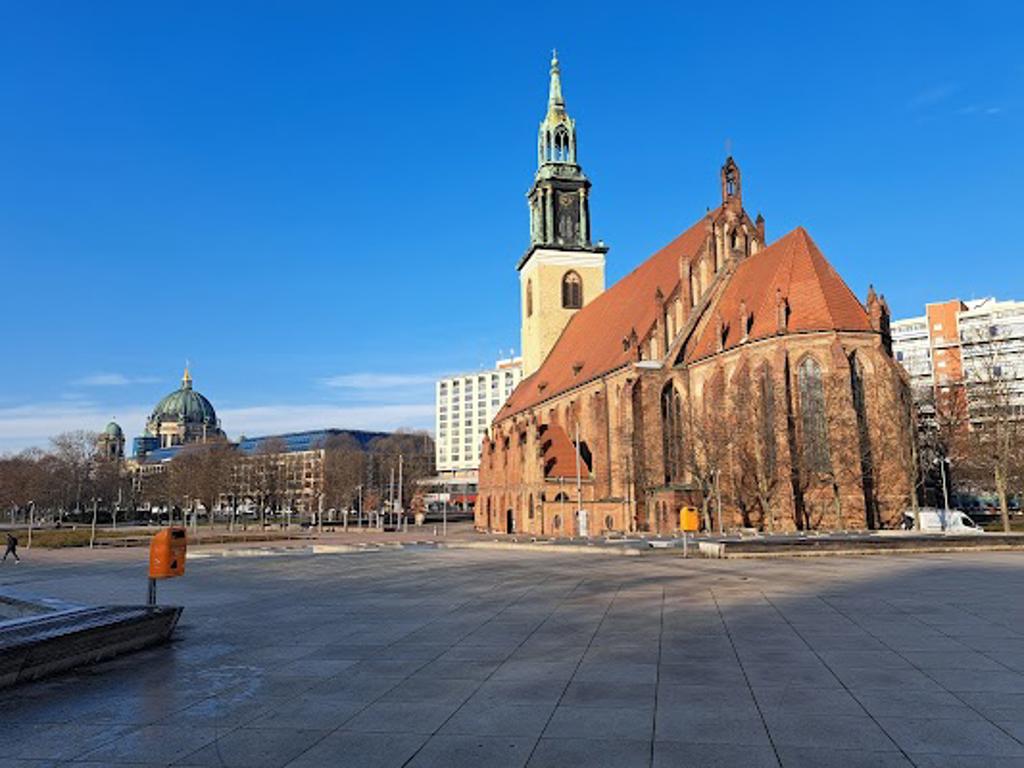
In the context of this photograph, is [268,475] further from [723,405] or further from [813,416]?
[813,416]

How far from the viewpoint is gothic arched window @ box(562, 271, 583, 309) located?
74500 mm

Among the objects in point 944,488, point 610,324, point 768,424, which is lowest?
point 944,488

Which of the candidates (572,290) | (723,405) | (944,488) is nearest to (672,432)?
(723,405)

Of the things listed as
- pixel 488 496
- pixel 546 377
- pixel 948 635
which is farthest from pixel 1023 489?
pixel 948 635

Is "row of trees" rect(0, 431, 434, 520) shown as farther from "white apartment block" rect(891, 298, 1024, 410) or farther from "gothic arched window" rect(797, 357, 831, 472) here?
"white apartment block" rect(891, 298, 1024, 410)

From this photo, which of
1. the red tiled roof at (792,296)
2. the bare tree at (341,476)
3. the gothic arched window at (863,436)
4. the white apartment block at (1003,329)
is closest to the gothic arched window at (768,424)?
the red tiled roof at (792,296)

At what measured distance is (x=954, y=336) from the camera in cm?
11919

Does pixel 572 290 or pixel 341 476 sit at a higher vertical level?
pixel 572 290

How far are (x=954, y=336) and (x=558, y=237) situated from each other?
7928cm

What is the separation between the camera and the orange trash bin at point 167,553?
37.4 ft

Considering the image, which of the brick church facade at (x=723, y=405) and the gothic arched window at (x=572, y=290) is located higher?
the gothic arched window at (x=572, y=290)

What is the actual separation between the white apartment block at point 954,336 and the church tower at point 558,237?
182 feet

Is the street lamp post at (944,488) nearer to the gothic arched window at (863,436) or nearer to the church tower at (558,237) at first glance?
the gothic arched window at (863,436)

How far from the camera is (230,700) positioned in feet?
24.4
